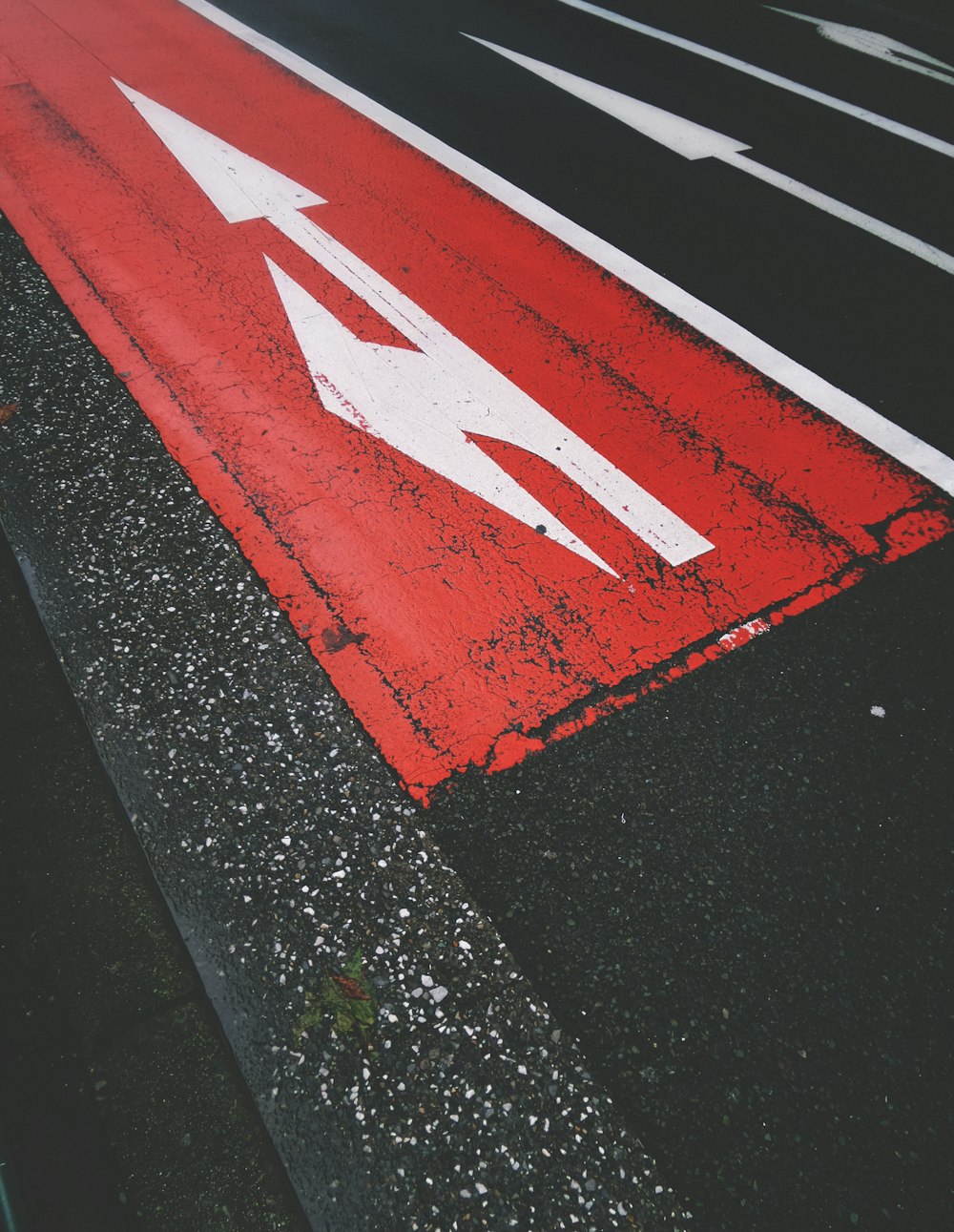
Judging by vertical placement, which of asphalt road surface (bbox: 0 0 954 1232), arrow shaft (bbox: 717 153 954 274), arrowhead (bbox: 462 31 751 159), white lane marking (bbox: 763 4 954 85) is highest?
white lane marking (bbox: 763 4 954 85)

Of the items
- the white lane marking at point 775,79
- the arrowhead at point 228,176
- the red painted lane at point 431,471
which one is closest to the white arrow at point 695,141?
the white lane marking at point 775,79

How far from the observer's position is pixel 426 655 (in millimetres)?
2797

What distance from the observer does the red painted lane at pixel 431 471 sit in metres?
2.79

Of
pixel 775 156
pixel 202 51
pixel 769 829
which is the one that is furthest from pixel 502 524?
pixel 202 51

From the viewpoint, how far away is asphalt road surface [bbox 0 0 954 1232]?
1.85 meters

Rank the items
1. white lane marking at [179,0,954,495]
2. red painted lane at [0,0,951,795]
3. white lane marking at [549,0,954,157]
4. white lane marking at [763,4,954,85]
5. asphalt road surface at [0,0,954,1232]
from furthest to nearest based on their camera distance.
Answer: white lane marking at [763,4,954,85], white lane marking at [549,0,954,157], white lane marking at [179,0,954,495], red painted lane at [0,0,951,795], asphalt road surface at [0,0,954,1232]

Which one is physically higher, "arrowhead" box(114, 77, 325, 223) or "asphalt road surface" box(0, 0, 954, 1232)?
"arrowhead" box(114, 77, 325, 223)

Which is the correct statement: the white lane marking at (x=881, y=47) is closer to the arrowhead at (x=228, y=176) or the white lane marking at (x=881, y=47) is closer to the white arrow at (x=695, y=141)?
the white arrow at (x=695, y=141)

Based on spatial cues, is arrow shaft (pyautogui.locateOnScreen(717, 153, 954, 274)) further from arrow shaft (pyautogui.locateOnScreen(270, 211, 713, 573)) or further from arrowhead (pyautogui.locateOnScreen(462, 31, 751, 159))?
arrow shaft (pyautogui.locateOnScreen(270, 211, 713, 573))

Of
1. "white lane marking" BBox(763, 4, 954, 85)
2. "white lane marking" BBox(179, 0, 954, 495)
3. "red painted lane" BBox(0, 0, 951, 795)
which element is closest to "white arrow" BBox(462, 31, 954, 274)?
"white lane marking" BBox(179, 0, 954, 495)

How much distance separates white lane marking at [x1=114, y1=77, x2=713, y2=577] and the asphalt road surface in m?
0.06

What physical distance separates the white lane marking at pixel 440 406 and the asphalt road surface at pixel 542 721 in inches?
2.4

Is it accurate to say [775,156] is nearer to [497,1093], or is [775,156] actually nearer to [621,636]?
[621,636]

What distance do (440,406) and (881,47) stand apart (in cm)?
766
